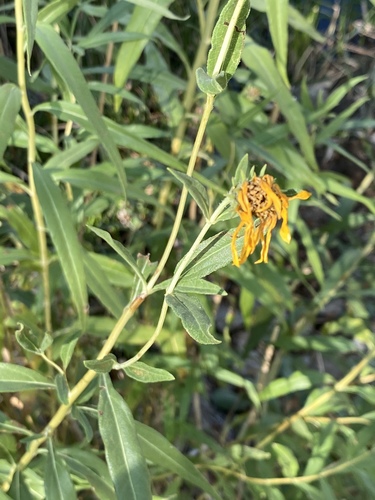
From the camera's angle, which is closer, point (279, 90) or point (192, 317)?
point (192, 317)

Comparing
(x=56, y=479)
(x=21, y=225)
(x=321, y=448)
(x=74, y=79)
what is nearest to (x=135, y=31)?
(x=74, y=79)

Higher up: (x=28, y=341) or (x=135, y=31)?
(x=135, y=31)

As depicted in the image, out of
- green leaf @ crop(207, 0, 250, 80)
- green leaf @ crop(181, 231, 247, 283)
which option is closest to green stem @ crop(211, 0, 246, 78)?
green leaf @ crop(207, 0, 250, 80)

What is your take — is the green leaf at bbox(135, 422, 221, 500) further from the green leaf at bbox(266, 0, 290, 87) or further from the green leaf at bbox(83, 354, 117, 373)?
the green leaf at bbox(266, 0, 290, 87)

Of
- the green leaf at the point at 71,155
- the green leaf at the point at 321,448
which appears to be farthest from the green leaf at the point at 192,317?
the green leaf at the point at 321,448

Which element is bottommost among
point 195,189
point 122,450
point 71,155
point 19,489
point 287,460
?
point 287,460

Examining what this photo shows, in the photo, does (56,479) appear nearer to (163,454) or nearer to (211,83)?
(163,454)

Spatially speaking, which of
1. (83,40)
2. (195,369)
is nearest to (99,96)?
(83,40)

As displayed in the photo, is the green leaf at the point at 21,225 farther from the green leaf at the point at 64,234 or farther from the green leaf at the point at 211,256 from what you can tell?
A: the green leaf at the point at 211,256

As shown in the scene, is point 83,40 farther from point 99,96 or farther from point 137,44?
point 99,96
